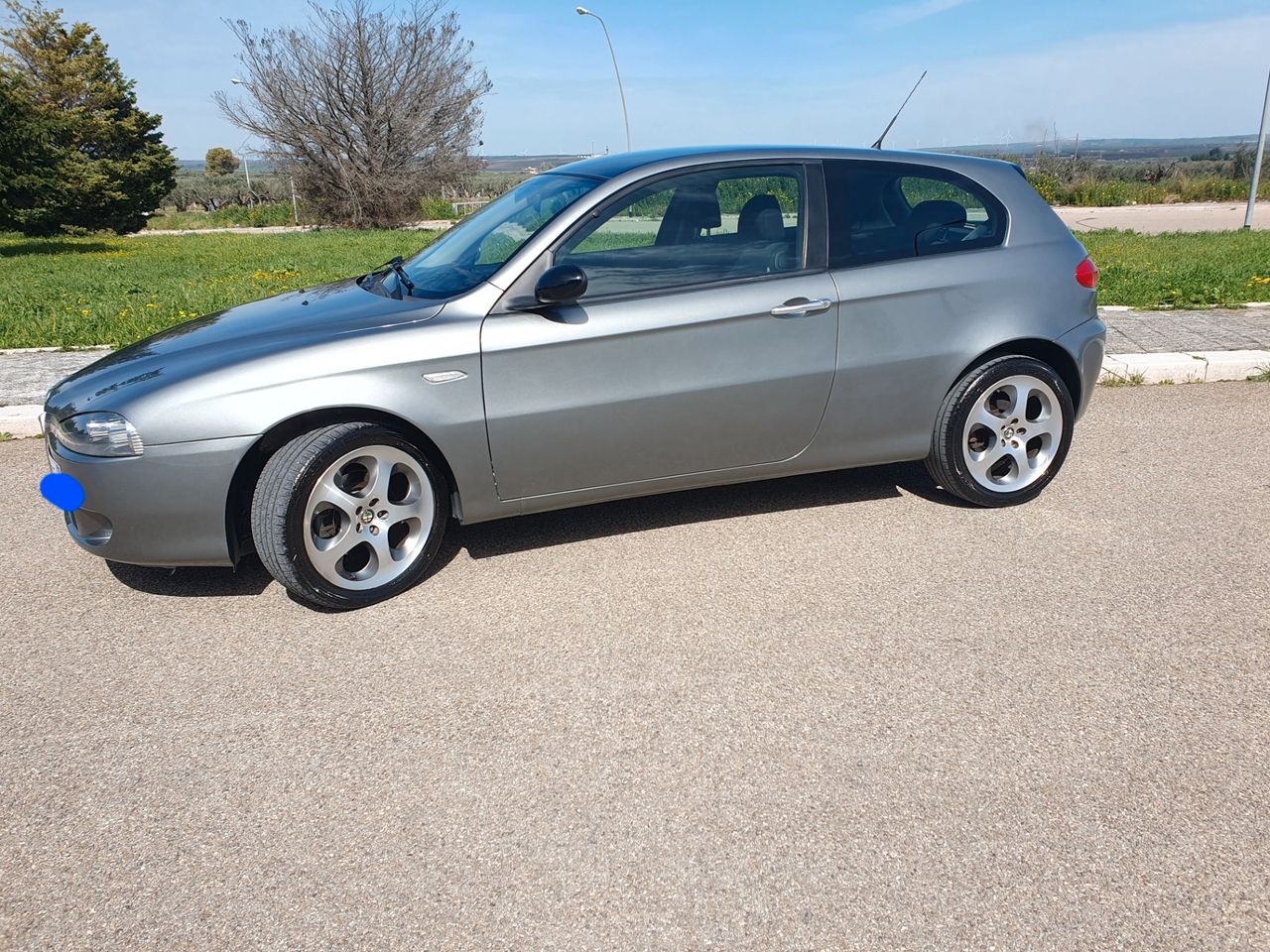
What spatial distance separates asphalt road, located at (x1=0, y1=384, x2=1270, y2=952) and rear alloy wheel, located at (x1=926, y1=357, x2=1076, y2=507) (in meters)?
0.22

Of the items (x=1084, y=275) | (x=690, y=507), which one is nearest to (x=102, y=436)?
(x=690, y=507)

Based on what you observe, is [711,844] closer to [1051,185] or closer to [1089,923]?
[1089,923]

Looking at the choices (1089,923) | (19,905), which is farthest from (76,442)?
(1089,923)

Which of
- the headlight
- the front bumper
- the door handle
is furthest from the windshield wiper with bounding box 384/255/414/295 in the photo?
the door handle

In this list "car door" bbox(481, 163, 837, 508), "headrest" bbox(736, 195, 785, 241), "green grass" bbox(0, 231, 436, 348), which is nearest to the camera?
"car door" bbox(481, 163, 837, 508)

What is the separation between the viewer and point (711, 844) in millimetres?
2496

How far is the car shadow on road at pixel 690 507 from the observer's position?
4594 millimetres

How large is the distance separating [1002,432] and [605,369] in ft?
6.41

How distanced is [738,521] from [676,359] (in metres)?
0.95

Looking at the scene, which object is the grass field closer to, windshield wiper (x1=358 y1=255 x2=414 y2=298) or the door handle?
windshield wiper (x1=358 y1=255 x2=414 y2=298)

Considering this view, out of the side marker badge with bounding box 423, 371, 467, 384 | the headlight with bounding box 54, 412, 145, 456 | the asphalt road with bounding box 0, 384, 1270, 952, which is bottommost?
the asphalt road with bounding box 0, 384, 1270, 952

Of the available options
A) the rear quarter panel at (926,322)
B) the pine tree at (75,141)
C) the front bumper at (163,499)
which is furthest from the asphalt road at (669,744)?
the pine tree at (75,141)

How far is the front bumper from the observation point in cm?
362

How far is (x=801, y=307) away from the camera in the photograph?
14.0 ft
